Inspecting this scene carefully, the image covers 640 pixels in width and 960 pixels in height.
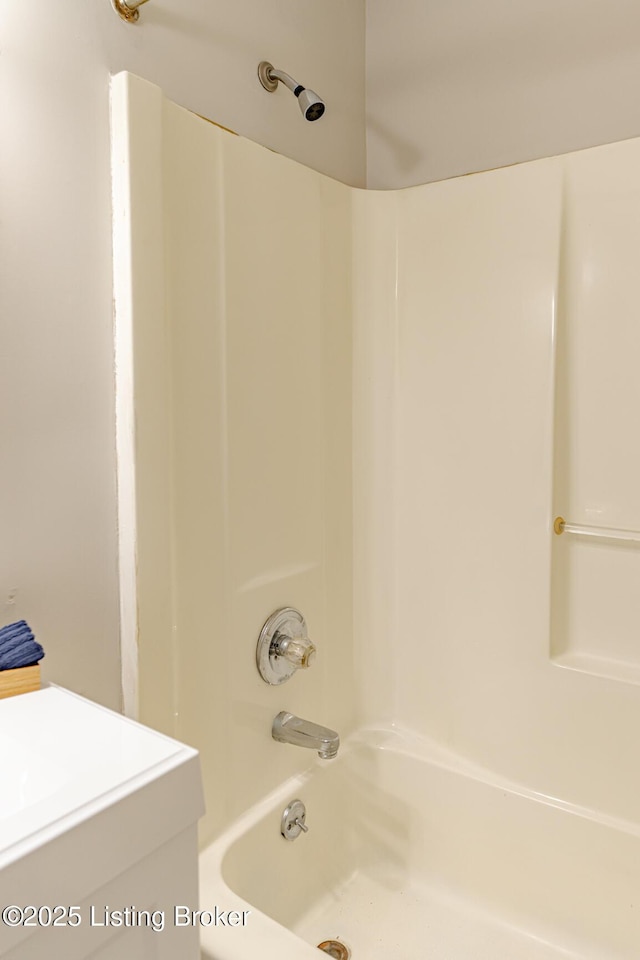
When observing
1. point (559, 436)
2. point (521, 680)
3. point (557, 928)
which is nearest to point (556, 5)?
point (559, 436)

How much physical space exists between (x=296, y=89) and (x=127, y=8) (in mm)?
352

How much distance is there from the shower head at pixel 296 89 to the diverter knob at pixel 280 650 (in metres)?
1.00

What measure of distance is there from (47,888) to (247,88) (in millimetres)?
1417

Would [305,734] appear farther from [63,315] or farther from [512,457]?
[63,315]

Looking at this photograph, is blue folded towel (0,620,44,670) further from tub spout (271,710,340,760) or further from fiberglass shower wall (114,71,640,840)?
tub spout (271,710,340,760)

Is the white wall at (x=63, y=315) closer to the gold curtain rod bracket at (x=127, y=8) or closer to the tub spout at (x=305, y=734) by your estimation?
the gold curtain rod bracket at (x=127, y=8)

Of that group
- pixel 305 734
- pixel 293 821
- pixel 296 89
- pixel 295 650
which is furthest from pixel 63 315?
pixel 293 821

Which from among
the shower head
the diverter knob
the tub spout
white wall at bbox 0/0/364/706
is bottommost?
the tub spout

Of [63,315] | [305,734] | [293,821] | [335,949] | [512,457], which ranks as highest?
[63,315]

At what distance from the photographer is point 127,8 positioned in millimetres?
1104

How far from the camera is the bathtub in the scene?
1377 mm

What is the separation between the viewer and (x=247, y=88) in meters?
1.39

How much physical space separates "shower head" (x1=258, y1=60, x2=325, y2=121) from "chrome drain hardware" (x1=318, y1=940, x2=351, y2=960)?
1.66m

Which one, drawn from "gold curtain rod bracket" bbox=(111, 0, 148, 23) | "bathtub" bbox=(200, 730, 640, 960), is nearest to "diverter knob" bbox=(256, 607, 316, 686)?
"bathtub" bbox=(200, 730, 640, 960)
